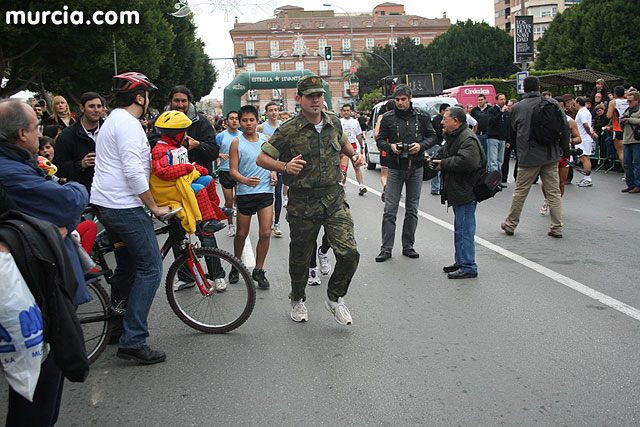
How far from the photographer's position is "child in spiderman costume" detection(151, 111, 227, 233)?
4586 mm

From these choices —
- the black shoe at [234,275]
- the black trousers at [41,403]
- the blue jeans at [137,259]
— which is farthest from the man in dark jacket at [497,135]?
the black trousers at [41,403]

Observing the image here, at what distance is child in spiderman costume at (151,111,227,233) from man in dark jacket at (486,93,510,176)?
410 inches

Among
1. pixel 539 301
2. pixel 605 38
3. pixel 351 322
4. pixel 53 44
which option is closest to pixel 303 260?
pixel 351 322

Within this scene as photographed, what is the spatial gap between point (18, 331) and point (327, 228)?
2.96 metres

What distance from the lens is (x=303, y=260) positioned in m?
5.16

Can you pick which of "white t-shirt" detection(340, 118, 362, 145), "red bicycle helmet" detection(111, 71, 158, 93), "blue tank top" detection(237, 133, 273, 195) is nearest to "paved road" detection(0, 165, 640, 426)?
"blue tank top" detection(237, 133, 273, 195)

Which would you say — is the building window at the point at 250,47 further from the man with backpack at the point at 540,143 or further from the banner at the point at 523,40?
the man with backpack at the point at 540,143

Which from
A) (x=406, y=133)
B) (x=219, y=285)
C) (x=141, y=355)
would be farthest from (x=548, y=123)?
(x=141, y=355)

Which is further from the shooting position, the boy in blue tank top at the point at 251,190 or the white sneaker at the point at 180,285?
the boy in blue tank top at the point at 251,190

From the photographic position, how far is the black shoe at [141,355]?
446 cm

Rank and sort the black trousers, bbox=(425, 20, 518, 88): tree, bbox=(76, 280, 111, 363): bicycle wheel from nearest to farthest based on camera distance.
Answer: the black trousers, bbox=(76, 280, 111, 363): bicycle wheel, bbox=(425, 20, 518, 88): tree

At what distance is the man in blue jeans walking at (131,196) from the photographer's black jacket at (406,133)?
12.3ft

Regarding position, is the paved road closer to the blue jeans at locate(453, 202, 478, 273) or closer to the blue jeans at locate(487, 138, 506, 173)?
the blue jeans at locate(453, 202, 478, 273)

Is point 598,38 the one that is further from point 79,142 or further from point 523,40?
point 79,142
